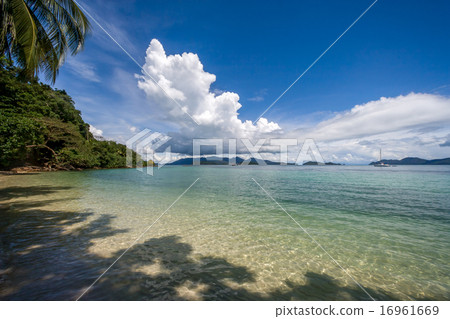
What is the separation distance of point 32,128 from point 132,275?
15481 millimetres

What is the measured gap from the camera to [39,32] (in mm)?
8656

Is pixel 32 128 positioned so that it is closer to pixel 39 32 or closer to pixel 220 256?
pixel 39 32

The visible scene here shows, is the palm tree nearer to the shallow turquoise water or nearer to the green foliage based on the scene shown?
the green foliage

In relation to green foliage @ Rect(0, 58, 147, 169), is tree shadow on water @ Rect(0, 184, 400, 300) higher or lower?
lower

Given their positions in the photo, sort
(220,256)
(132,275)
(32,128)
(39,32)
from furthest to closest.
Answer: (32,128) → (39,32) → (220,256) → (132,275)

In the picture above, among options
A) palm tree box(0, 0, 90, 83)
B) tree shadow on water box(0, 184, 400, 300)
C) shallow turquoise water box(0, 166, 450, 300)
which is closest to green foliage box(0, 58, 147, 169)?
palm tree box(0, 0, 90, 83)

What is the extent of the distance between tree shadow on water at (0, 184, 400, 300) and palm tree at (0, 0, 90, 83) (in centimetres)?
794

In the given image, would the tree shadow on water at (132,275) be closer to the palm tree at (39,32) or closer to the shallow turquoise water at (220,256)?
the shallow turquoise water at (220,256)

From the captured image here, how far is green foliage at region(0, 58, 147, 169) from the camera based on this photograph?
11805mm

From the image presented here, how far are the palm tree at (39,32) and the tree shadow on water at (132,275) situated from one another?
7945 mm

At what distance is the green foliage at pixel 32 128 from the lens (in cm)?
1180

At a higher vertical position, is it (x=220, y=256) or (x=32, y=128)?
(x=32, y=128)

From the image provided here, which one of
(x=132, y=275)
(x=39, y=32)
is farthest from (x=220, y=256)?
(x=39, y=32)
